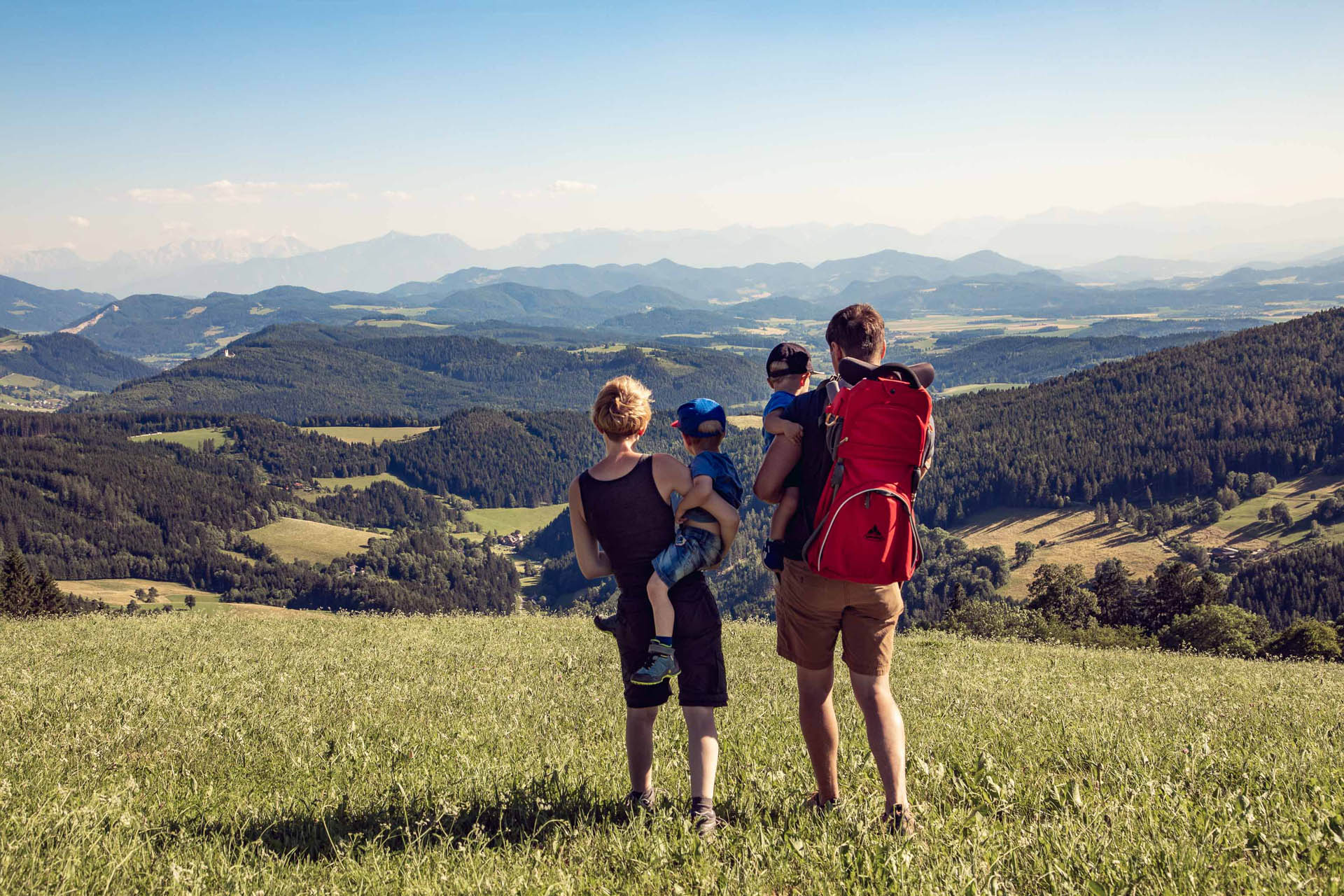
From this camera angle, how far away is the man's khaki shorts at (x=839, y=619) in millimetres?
4906

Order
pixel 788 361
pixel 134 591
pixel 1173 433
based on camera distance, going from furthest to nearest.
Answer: pixel 1173 433
pixel 134 591
pixel 788 361

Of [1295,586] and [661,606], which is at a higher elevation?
[661,606]

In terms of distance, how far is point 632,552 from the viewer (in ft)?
17.3

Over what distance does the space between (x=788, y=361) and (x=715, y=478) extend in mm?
976

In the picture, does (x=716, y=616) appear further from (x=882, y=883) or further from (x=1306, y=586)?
(x=1306, y=586)

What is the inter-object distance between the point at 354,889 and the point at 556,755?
244cm

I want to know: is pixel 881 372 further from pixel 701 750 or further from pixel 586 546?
pixel 701 750

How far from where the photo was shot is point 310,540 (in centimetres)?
18275

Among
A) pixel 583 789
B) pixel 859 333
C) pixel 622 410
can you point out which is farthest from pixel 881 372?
pixel 583 789

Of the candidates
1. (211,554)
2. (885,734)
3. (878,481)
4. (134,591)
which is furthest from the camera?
(211,554)

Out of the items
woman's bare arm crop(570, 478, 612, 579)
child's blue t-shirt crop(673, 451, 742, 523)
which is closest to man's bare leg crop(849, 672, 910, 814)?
child's blue t-shirt crop(673, 451, 742, 523)

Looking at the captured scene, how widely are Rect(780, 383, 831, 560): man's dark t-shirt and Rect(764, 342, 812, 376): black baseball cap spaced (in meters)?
0.22

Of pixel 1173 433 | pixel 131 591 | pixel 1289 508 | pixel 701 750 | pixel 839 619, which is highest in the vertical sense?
pixel 839 619

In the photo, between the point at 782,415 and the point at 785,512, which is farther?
the point at 782,415
